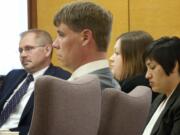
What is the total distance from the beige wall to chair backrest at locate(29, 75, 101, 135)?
310 cm

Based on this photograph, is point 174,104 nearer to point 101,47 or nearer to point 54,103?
point 101,47

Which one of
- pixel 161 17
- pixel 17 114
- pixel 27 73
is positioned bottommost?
pixel 17 114

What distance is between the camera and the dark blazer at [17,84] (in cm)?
306

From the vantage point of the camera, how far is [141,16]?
4.53 m

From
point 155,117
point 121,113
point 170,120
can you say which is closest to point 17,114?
point 155,117

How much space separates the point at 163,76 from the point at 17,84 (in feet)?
4.50

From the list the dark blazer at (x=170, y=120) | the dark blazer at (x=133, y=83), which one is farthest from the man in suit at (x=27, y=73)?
the dark blazer at (x=170, y=120)

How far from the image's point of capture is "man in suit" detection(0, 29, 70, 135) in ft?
10.6

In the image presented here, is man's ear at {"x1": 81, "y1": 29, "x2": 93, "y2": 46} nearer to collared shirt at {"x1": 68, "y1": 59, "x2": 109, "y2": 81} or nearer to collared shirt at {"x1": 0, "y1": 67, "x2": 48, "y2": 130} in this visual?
collared shirt at {"x1": 68, "y1": 59, "x2": 109, "y2": 81}

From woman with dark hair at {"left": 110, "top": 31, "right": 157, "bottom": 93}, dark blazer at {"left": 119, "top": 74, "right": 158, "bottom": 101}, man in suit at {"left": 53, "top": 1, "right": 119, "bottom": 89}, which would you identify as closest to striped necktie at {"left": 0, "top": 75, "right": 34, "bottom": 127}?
woman with dark hair at {"left": 110, "top": 31, "right": 157, "bottom": 93}

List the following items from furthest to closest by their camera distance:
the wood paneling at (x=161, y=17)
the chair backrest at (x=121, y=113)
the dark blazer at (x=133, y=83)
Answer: the wood paneling at (x=161, y=17) → the dark blazer at (x=133, y=83) → the chair backrest at (x=121, y=113)

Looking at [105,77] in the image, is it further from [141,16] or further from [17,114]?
[141,16]

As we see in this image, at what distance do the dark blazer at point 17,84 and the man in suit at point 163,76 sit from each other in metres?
0.81

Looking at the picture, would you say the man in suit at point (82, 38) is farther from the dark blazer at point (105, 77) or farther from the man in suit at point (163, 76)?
the man in suit at point (163, 76)
